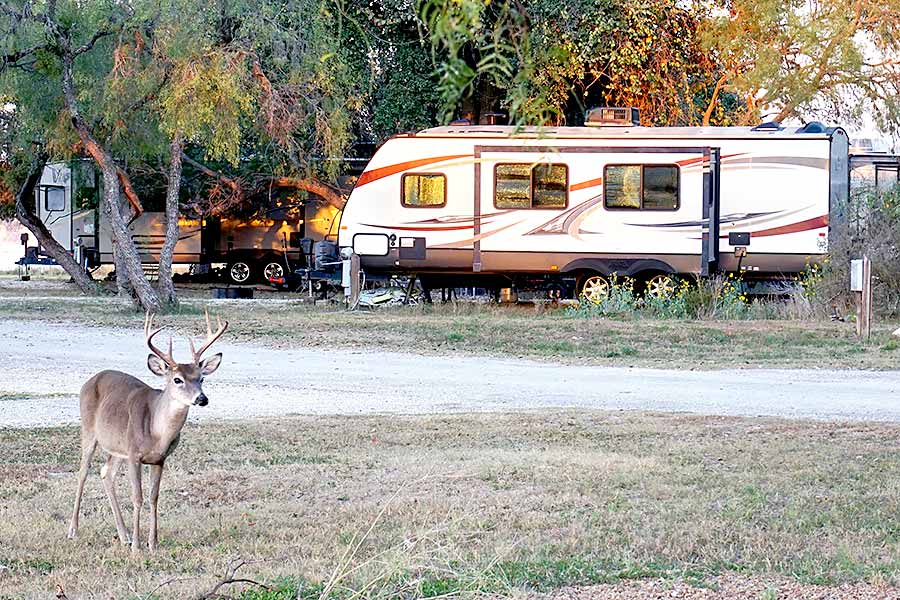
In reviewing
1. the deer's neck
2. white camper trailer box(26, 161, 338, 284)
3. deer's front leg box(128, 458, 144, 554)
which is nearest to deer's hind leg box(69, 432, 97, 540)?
deer's front leg box(128, 458, 144, 554)

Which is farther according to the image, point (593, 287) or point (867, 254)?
point (593, 287)

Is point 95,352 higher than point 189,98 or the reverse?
the reverse

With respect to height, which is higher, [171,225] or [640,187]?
[640,187]

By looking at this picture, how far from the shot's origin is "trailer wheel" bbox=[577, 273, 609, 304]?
74.2 feet

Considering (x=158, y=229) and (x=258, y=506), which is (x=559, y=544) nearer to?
(x=258, y=506)

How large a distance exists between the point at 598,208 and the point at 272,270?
38.0 feet

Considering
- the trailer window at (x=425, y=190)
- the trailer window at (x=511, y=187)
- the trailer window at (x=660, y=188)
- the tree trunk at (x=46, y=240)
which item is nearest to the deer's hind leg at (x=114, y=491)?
the trailer window at (x=511, y=187)

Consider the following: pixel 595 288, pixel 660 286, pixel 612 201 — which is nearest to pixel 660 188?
pixel 612 201

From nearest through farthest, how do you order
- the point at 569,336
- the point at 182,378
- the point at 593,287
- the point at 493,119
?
the point at 182,378 → the point at 569,336 → the point at 593,287 → the point at 493,119

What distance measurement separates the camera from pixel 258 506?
7.90 meters

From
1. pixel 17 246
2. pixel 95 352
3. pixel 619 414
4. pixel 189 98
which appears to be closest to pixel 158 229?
pixel 189 98

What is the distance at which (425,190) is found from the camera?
23.3m

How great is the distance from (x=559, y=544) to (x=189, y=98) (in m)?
15.5

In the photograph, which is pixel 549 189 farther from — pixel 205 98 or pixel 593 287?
pixel 205 98
